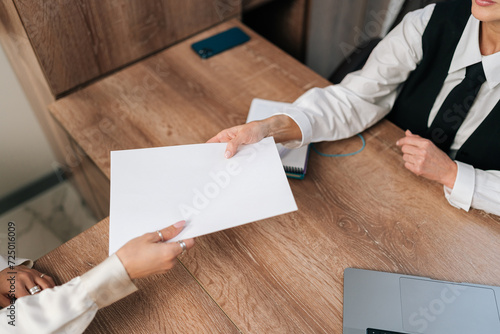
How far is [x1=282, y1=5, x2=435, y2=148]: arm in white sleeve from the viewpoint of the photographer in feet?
3.47

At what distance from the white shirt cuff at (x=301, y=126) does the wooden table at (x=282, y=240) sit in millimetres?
71

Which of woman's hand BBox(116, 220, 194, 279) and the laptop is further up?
woman's hand BBox(116, 220, 194, 279)

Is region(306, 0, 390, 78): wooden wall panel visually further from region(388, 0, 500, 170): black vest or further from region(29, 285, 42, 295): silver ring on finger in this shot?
region(29, 285, 42, 295): silver ring on finger

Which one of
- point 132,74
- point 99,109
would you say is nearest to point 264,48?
point 132,74

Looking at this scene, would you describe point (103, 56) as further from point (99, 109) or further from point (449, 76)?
point (449, 76)

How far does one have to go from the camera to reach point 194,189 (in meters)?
0.85

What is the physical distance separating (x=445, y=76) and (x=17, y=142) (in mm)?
1584

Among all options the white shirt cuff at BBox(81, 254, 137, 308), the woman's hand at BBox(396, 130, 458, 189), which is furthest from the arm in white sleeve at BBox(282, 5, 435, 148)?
the white shirt cuff at BBox(81, 254, 137, 308)

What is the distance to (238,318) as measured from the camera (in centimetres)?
80

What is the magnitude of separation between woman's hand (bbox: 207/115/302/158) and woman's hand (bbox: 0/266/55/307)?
1.54ft

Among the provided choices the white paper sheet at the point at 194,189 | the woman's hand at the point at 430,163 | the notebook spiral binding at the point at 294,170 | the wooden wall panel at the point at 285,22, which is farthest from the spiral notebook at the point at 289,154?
the wooden wall panel at the point at 285,22

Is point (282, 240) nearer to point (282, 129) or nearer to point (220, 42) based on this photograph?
point (282, 129)

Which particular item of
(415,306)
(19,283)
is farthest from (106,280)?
(415,306)

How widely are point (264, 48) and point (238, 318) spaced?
936 millimetres
